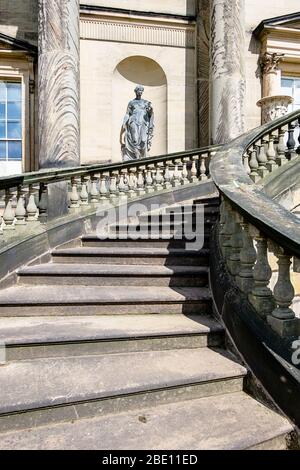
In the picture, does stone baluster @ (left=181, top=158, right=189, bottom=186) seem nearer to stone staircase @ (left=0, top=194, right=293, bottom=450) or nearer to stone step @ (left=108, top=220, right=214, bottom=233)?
stone step @ (left=108, top=220, right=214, bottom=233)

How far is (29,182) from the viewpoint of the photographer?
4094mm

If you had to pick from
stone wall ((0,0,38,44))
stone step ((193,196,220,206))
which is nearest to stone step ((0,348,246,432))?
stone step ((193,196,220,206))

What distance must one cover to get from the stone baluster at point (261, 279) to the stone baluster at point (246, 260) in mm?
140

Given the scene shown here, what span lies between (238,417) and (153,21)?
32.1ft

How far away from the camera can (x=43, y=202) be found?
439 cm

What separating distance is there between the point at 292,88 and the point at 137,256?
8251mm

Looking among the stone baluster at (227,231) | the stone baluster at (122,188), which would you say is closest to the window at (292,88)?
the stone baluster at (122,188)

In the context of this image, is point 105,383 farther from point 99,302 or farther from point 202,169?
point 202,169

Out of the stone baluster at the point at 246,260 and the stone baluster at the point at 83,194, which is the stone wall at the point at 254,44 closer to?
the stone baluster at the point at 83,194

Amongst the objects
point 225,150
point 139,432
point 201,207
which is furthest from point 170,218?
point 139,432

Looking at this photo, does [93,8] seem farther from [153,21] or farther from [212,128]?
[212,128]

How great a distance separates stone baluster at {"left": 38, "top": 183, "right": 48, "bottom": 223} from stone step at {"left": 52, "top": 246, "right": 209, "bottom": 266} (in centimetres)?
53

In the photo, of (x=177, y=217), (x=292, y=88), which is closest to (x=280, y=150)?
(x=177, y=217)

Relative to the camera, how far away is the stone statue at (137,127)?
8.61 m
